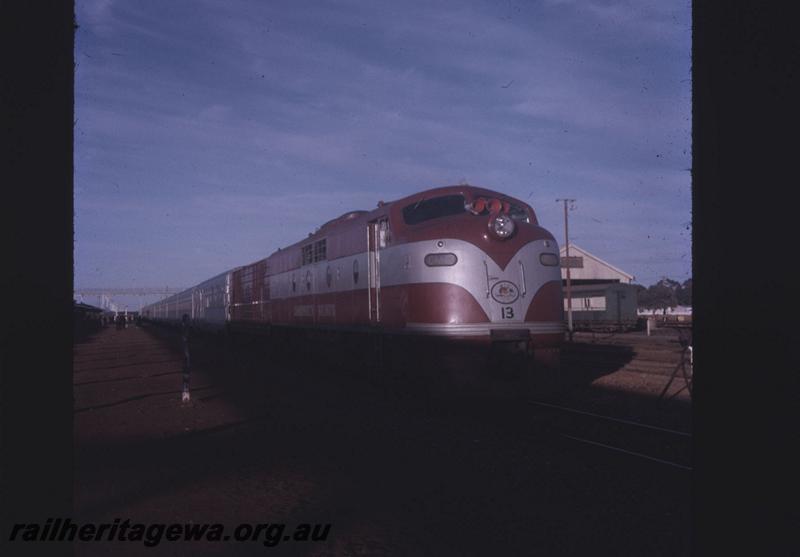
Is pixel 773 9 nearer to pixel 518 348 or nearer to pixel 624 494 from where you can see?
pixel 624 494

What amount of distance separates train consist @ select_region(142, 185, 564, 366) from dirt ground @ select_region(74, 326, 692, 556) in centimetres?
143

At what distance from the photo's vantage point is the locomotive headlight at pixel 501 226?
10312 mm

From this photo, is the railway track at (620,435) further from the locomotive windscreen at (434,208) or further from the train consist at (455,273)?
the locomotive windscreen at (434,208)

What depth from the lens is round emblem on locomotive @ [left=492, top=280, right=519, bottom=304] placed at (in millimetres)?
10203

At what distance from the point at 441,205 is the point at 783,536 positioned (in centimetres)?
999

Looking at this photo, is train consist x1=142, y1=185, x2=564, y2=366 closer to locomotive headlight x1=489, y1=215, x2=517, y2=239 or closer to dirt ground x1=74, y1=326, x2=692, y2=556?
locomotive headlight x1=489, y1=215, x2=517, y2=239

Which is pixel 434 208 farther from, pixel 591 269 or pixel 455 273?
pixel 591 269

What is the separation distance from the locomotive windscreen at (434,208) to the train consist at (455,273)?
0.02 m

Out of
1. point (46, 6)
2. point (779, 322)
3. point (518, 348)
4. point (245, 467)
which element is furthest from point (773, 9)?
point (518, 348)

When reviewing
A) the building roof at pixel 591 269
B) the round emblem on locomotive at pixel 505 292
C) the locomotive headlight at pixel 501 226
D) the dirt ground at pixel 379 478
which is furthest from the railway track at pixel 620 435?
the building roof at pixel 591 269

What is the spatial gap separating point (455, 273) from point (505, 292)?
2.90 ft

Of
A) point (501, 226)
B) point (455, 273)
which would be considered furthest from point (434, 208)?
point (455, 273)

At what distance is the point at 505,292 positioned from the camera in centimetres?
1028

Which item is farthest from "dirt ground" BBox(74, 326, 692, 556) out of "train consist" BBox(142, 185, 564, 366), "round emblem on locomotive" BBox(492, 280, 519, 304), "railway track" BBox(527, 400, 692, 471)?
"round emblem on locomotive" BBox(492, 280, 519, 304)
